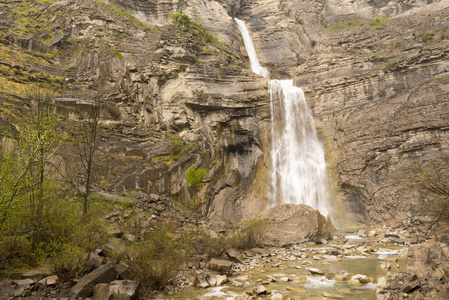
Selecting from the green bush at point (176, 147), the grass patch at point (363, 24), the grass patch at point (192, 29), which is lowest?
the green bush at point (176, 147)

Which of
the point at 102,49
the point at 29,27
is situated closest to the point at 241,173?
the point at 102,49

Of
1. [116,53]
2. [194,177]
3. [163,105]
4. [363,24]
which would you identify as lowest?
[194,177]

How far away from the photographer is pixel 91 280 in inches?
282

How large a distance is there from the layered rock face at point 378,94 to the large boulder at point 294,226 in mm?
7931

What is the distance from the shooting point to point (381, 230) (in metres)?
19.1

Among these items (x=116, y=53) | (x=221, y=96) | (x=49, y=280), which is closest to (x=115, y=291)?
(x=49, y=280)

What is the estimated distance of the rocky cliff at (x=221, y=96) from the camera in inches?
926

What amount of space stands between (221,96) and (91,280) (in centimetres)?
2522

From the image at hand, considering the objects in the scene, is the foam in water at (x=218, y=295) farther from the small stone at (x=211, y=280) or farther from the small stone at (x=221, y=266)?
the small stone at (x=221, y=266)

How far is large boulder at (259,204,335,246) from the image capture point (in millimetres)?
16422

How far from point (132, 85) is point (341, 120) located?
2478 cm

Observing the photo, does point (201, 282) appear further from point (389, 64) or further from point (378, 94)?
point (389, 64)

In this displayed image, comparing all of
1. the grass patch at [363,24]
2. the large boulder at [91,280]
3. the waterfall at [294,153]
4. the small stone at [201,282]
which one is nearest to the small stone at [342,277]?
the small stone at [201,282]

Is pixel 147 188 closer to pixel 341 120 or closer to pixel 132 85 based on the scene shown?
pixel 132 85
